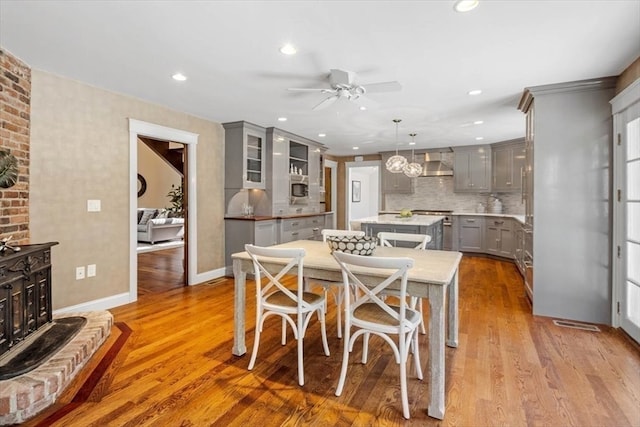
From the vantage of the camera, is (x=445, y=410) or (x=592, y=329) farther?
(x=592, y=329)

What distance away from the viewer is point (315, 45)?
2.50 m

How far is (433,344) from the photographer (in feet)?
6.00

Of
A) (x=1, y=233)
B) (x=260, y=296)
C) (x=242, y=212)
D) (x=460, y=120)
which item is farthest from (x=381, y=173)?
(x=1, y=233)

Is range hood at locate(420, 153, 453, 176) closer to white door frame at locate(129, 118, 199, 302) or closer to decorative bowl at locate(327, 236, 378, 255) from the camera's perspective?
white door frame at locate(129, 118, 199, 302)

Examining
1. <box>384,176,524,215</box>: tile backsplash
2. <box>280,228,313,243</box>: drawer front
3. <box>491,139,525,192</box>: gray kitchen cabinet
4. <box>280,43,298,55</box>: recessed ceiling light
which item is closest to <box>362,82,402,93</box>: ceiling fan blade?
<box>280,43,298,55</box>: recessed ceiling light

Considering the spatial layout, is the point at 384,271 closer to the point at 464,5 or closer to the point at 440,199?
the point at 464,5

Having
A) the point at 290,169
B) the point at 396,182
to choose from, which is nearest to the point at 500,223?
the point at 396,182

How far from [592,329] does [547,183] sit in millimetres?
1407

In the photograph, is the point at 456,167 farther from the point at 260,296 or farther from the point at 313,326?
the point at 260,296

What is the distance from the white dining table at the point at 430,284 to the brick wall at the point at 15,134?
1.92 metres

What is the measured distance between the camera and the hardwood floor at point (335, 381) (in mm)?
1817

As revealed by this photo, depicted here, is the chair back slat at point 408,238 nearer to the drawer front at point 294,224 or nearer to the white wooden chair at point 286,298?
the white wooden chair at point 286,298

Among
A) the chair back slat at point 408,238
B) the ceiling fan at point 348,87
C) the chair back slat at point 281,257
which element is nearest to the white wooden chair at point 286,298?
the chair back slat at point 281,257

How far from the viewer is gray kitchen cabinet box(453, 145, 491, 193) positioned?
689 centimetres
